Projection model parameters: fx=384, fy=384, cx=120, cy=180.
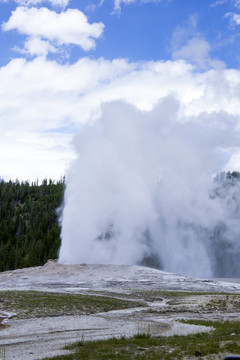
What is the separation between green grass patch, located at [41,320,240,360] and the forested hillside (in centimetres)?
8907

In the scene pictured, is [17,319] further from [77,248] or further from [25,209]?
[25,209]

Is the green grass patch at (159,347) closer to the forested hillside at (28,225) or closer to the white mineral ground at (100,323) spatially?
the white mineral ground at (100,323)

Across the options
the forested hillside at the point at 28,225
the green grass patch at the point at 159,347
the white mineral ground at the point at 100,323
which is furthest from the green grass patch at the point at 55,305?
the forested hillside at the point at 28,225

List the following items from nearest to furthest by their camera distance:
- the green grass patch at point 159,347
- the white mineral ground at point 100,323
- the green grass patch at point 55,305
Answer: the green grass patch at point 159,347, the white mineral ground at point 100,323, the green grass patch at point 55,305

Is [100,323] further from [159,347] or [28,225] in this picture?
[28,225]

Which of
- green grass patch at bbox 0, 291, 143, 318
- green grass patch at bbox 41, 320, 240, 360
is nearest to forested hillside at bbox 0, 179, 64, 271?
green grass patch at bbox 0, 291, 143, 318

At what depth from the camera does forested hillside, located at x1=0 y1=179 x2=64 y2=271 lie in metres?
110

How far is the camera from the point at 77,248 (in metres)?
83.9

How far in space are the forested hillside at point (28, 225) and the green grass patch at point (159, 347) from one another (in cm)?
8907

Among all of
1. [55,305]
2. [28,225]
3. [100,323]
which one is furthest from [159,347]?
[28,225]

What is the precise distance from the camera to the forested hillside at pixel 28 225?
109688 mm

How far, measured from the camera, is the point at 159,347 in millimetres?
16641

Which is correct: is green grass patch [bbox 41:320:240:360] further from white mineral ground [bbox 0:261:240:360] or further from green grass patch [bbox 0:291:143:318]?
green grass patch [bbox 0:291:143:318]

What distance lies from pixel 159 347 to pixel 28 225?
14461 cm
